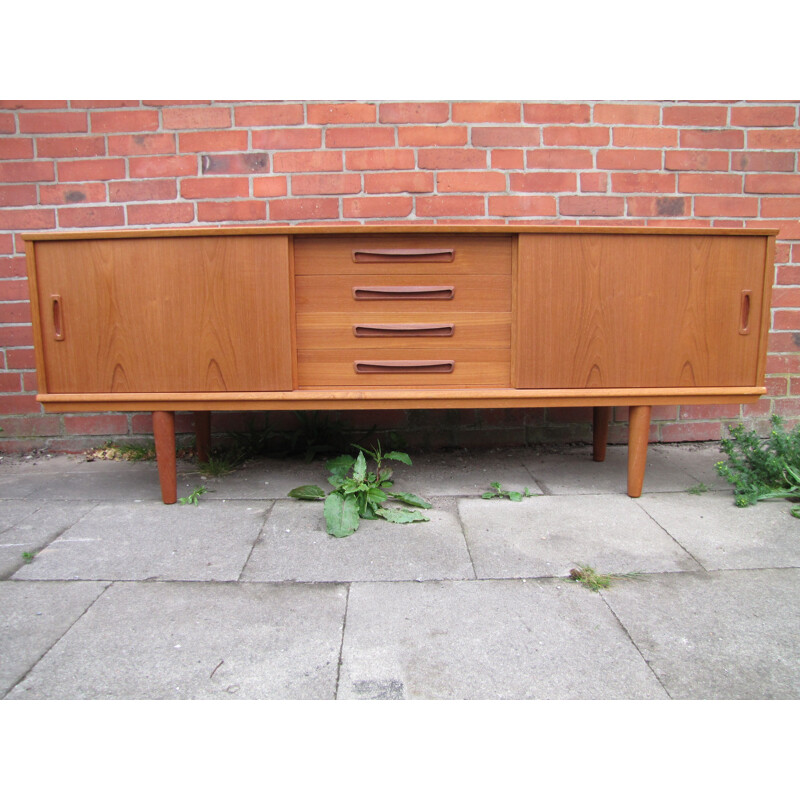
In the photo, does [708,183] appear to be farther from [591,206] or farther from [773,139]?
[591,206]

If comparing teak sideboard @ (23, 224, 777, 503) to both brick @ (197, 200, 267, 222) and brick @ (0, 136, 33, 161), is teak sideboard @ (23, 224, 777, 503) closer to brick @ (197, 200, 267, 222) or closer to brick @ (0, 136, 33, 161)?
brick @ (197, 200, 267, 222)

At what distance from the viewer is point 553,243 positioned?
7.02 ft

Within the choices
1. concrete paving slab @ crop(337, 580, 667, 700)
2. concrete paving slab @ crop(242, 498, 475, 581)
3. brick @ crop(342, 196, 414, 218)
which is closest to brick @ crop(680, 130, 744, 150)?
brick @ crop(342, 196, 414, 218)

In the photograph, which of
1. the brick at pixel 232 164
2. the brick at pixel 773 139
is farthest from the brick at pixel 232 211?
the brick at pixel 773 139

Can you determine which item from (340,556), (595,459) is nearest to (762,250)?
(595,459)

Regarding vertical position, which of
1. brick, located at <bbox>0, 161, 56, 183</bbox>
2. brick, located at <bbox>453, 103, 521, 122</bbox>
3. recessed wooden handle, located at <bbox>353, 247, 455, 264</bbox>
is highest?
brick, located at <bbox>453, 103, 521, 122</bbox>

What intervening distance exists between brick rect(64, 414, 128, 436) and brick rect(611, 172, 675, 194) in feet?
8.77

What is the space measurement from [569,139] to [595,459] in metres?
1.52

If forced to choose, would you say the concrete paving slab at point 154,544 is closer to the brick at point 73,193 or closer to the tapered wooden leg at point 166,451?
the tapered wooden leg at point 166,451

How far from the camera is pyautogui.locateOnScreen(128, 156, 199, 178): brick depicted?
9.37 feet

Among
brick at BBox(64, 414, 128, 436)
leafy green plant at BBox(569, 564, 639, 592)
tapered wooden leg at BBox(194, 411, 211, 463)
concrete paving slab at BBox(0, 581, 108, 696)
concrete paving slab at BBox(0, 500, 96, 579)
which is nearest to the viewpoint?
concrete paving slab at BBox(0, 581, 108, 696)

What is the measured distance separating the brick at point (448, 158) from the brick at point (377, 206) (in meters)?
0.17

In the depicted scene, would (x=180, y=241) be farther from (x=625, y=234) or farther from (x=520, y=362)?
(x=625, y=234)

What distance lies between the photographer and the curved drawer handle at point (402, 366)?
7.30ft
